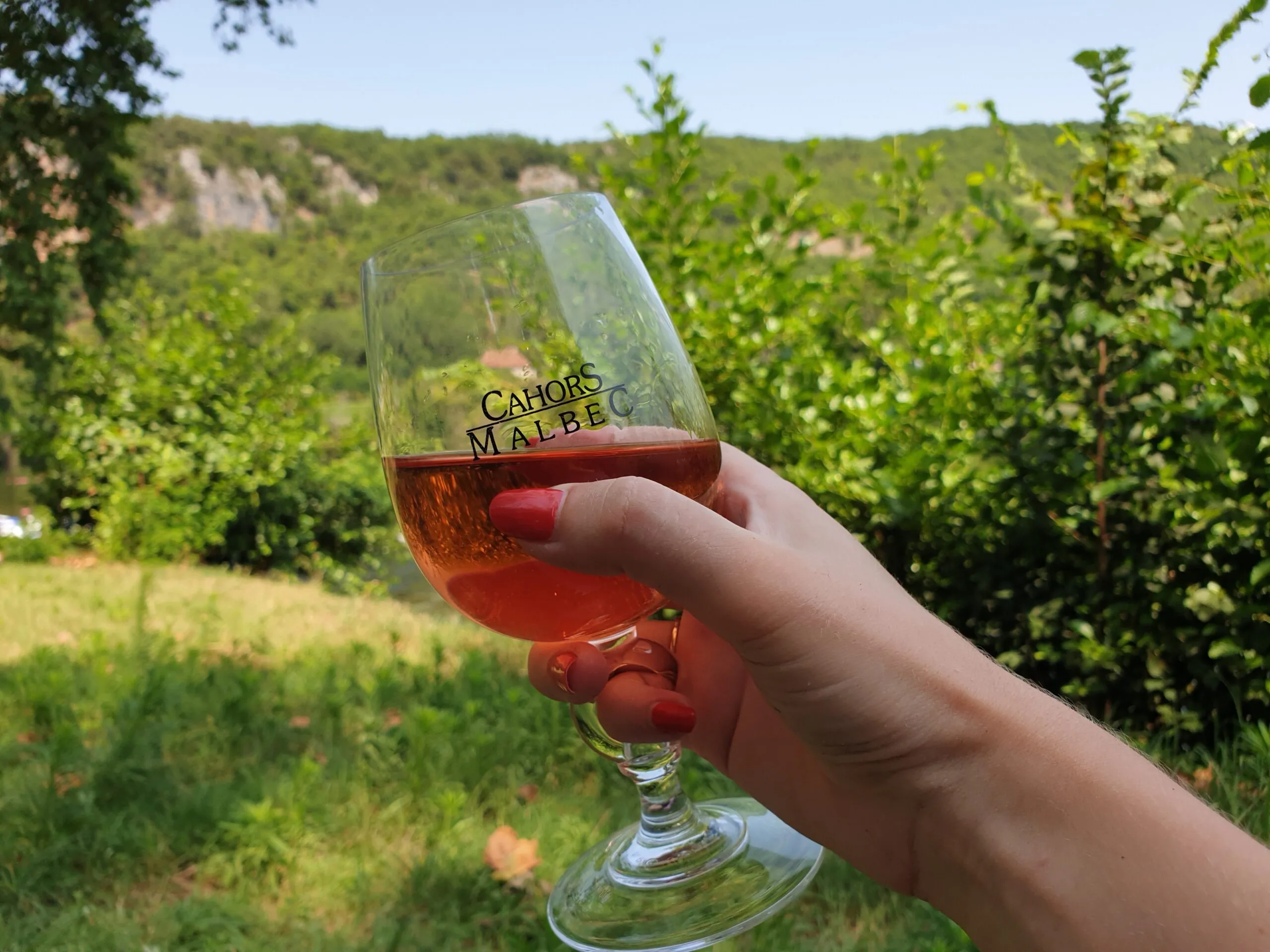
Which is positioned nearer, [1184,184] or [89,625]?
[1184,184]

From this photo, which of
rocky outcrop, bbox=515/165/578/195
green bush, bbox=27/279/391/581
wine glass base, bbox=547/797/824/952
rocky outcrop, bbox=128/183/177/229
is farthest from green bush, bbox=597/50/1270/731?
rocky outcrop, bbox=128/183/177/229

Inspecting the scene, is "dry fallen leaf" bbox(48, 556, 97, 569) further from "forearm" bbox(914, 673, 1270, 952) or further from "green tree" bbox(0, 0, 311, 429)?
"forearm" bbox(914, 673, 1270, 952)

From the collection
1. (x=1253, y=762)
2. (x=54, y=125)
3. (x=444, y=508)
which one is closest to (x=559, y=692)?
(x=444, y=508)

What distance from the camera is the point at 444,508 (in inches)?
46.5

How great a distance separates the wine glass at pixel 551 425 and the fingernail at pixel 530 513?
0.03 meters

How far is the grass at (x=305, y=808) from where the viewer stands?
1.86 metres

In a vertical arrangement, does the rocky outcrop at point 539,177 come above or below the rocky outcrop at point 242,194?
above

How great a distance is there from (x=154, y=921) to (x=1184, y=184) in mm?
3168

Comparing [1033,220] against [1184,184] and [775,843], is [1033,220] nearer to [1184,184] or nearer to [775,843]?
[1184,184]

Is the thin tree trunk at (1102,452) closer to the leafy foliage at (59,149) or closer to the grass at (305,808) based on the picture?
the grass at (305,808)

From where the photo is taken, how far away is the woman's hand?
41.9 inches

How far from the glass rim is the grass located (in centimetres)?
128

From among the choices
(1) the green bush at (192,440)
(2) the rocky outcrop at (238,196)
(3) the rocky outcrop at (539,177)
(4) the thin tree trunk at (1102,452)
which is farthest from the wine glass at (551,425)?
(2) the rocky outcrop at (238,196)

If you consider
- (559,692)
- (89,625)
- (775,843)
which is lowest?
(89,625)
